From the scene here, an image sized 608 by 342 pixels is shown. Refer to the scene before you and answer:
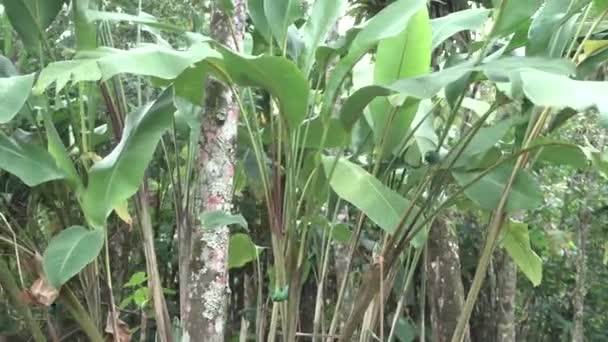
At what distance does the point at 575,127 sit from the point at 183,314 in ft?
7.99

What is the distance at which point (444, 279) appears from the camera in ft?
8.61

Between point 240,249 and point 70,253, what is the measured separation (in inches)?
27.0

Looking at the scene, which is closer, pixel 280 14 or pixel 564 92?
pixel 564 92

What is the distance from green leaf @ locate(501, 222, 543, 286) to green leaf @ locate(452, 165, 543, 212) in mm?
251

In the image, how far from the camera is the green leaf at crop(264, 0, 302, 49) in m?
1.44

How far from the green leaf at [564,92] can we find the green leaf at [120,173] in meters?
0.76

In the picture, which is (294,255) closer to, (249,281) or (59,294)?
(59,294)

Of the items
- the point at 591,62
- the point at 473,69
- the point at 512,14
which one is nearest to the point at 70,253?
the point at 473,69

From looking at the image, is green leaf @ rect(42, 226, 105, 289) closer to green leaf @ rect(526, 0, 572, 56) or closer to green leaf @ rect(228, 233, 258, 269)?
green leaf @ rect(228, 233, 258, 269)

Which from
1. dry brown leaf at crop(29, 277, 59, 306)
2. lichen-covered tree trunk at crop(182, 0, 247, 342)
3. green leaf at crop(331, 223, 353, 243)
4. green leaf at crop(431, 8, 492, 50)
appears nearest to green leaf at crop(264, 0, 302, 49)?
lichen-covered tree trunk at crop(182, 0, 247, 342)

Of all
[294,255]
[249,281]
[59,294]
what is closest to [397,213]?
[294,255]

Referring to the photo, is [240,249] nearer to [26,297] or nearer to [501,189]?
[26,297]

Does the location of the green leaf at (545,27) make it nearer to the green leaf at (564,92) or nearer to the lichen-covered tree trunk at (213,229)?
the green leaf at (564,92)

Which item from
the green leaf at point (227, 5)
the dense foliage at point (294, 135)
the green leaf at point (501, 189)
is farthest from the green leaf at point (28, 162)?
the green leaf at point (501, 189)
